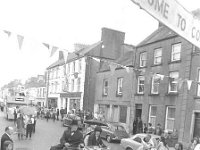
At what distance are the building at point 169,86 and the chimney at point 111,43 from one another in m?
11.3

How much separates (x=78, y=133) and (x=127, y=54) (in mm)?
30077

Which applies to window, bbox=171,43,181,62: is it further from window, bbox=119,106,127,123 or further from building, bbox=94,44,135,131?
window, bbox=119,106,127,123

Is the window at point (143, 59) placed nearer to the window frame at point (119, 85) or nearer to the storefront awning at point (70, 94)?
the window frame at point (119, 85)

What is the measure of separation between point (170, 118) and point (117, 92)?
389 inches

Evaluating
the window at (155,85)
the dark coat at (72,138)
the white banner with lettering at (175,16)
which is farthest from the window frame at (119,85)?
the white banner with lettering at (175,16)

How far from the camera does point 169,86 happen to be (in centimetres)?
2327

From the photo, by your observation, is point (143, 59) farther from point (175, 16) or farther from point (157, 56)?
point (175, 16)

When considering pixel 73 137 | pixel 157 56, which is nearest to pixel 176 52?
pixel 157 56

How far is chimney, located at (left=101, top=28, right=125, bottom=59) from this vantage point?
1566 inches

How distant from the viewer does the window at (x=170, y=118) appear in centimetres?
2241

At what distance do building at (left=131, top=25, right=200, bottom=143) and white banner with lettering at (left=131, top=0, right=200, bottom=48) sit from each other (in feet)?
47.7

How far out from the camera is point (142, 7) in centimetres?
278

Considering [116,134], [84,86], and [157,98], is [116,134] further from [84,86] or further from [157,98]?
[84,86]

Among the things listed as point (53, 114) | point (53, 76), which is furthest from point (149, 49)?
point (53, 76)
